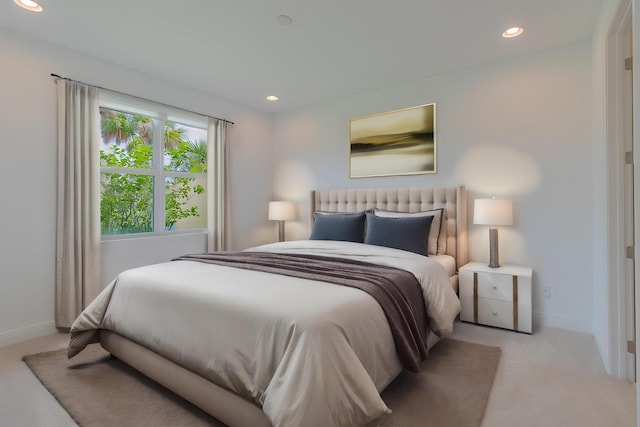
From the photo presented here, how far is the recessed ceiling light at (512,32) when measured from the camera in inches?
106

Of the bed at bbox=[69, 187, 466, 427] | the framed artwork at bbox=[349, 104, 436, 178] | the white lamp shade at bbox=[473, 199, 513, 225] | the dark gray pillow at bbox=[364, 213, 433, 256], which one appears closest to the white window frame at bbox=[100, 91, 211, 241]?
the bed at bbox=[69, 187, 466, 427]

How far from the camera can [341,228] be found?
366 cm

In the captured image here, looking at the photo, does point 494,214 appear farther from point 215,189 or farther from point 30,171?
point 30,171

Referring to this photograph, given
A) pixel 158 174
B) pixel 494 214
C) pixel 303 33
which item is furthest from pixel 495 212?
pixel 158 174

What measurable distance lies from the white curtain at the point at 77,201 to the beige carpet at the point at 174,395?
696 mm

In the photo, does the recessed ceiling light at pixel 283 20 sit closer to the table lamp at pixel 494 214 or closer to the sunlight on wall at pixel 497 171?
the sunlight on wall at pixel 497 171

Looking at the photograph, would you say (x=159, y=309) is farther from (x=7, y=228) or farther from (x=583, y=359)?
(x=583, y=359)

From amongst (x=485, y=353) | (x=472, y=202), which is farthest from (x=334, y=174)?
(x=485, y=353)

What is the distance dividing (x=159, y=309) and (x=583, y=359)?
9.80 feet

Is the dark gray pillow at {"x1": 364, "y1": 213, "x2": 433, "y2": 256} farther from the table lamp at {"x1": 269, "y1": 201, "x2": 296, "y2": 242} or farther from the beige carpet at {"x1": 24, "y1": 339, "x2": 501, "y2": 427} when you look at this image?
the table lamp at {"x1": 269, "y1": 201, "x2": 296, "y2": 242}

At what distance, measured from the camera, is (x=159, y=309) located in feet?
6.49

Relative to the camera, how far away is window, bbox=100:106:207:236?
11.4ft

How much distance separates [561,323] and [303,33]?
350cm

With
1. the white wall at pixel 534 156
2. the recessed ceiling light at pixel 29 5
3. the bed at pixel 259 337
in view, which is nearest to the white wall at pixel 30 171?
the recessed ceiling light at pixel 29 5
